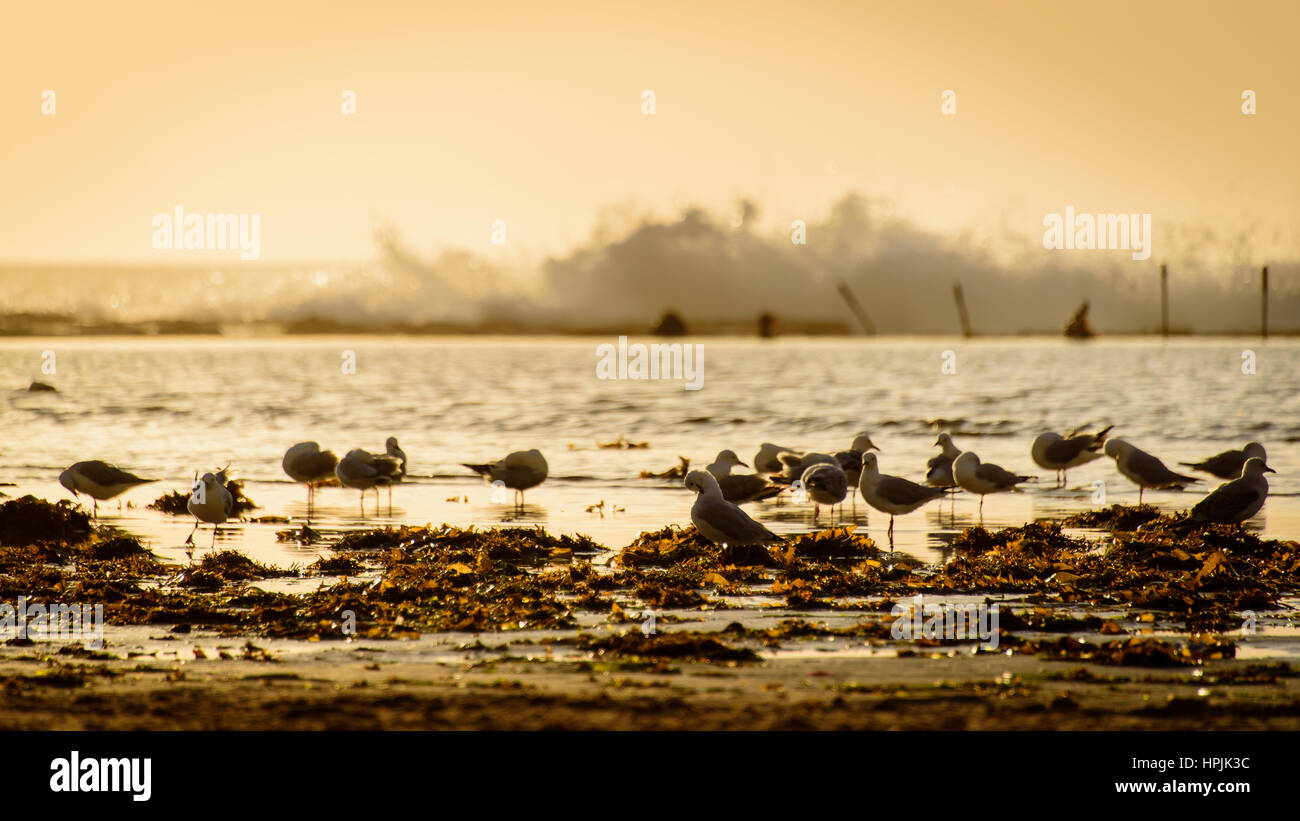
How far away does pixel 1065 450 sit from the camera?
2233 centimetres

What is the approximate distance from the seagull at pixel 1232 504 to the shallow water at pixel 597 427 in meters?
1.40

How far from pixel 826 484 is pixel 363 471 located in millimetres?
7002

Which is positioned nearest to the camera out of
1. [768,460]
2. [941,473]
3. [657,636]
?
[657,636]

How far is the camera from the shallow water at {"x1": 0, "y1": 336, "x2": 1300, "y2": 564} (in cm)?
1875

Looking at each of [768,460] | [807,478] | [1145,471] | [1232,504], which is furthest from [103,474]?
[1145,471]

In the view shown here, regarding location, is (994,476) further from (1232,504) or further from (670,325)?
(670,325)

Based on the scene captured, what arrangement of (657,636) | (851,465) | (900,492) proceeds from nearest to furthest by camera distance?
(657,636) < (900,492) < (851,465)

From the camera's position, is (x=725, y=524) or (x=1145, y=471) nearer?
(x=725, y=524)

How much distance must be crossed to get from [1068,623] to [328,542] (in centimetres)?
888

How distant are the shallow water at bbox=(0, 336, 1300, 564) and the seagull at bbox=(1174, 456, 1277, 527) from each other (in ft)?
4.59

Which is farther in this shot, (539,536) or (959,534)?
(959,534)
